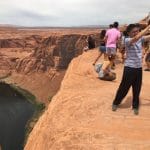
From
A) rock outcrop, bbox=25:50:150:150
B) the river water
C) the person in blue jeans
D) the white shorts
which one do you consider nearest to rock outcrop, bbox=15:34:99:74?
the river water

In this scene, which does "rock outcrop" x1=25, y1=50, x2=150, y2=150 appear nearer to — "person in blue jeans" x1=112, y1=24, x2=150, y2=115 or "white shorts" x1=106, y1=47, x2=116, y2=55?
"person in blue jeans" x1=112, y1=24, x2=150, y2=115

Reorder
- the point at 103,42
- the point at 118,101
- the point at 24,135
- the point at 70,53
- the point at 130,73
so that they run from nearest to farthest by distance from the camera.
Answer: the point at 130,73, the point at 118,101, the point at 103,42, the point at 24,135, the point at 70,53

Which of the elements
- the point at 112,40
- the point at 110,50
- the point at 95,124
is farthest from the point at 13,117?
the point at 95,124

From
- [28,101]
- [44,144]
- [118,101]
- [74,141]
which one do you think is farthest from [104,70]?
[28,101]

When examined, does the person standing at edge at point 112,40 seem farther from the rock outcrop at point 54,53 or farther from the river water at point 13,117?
the rock outcrop at point 54,53

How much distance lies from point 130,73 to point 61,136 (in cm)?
206

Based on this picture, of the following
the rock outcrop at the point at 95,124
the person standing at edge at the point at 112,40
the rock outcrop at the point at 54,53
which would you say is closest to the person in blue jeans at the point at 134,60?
the rock outcrop at the point at 95,124

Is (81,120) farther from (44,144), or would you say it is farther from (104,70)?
(104,70)

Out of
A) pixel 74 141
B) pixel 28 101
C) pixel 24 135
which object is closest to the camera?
pixel 74 141

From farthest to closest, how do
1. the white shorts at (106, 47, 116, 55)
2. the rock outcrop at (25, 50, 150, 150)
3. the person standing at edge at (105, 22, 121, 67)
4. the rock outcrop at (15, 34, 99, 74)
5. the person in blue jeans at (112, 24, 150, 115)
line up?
the rock outcrop at (15, 34, 99, 74)
the white shorts at (106, 47, 116, 55)
the person standing at edge at (105, 22, 121, 67)
the person in blue jeans at (112, 24, 150, 115)
the rock outcrop at (25, 50, 150, 150)

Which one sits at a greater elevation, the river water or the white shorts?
the white shorts

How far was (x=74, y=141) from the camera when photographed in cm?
820

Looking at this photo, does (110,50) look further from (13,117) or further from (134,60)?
(13,117)

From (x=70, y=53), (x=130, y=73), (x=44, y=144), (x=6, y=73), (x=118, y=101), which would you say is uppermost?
(x=130, y=73)
